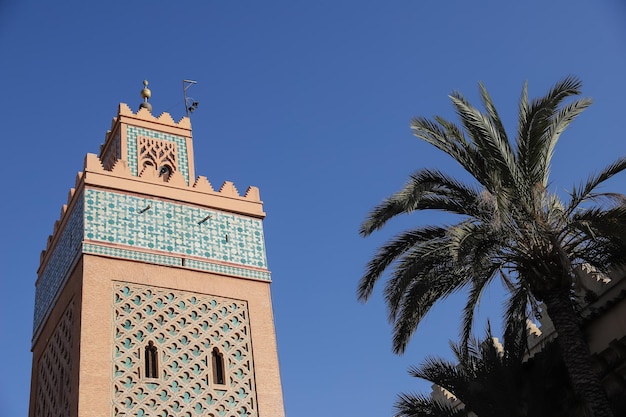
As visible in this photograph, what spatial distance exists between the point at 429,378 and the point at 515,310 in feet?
4.17

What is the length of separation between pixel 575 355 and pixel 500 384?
3.01 feet

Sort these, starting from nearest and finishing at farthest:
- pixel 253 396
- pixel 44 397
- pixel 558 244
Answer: pixel 558 244, pixel 253 396, pixel 44 397

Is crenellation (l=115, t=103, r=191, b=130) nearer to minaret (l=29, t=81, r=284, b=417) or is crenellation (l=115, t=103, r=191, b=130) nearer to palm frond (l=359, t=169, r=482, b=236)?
minaret (l=29, t=81, r=284, b=417)

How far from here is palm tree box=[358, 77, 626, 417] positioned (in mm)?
9109

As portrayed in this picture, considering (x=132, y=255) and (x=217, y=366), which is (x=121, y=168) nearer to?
(x=132, y=255)

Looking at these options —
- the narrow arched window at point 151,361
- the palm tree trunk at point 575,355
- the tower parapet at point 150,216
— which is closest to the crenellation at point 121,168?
the tower parapet at point 150,216

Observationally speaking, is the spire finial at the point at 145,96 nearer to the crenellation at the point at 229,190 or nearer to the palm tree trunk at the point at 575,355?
the crenellation at the point at 229,190

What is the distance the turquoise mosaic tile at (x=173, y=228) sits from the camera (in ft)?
39.8

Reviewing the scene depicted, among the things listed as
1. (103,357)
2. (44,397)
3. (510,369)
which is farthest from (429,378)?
(44,397)

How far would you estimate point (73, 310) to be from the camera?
1167 centimetres

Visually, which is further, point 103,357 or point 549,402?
point 103,357

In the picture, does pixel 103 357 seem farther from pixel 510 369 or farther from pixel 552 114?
pixel 552 114

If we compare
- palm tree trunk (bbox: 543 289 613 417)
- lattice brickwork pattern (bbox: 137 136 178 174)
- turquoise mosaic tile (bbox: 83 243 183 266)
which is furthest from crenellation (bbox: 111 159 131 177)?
palm tree trunk (bbox: 543 289 613 417)

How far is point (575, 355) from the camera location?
29.5 feet
